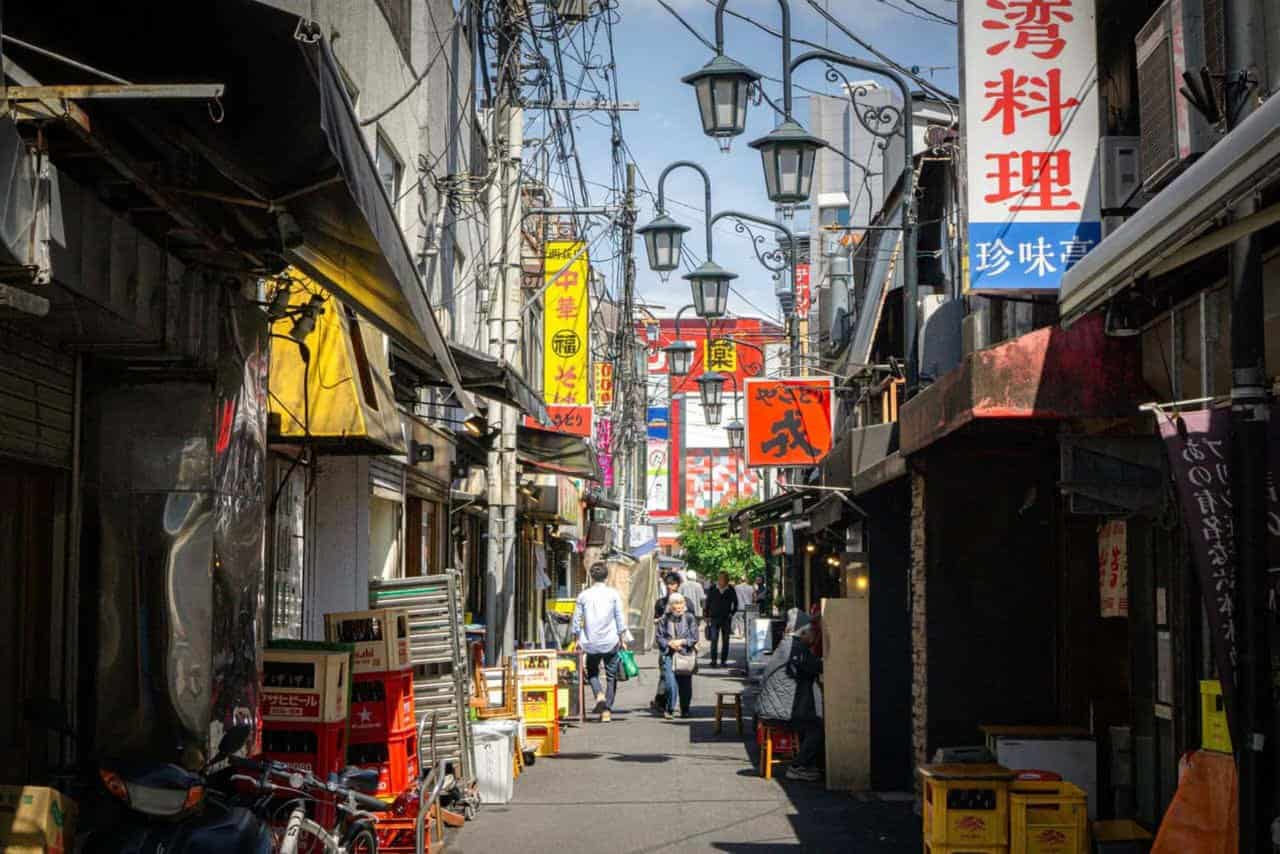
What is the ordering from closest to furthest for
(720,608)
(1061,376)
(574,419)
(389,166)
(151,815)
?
(151,815)
(1061,376)
(389,166)
(574,419)
(720,608)

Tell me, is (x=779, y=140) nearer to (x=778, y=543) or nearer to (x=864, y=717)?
(x=864, y=717)

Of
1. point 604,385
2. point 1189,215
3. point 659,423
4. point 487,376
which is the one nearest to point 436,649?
point 487,376

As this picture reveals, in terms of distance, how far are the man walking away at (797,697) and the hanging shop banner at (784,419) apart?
7.09m

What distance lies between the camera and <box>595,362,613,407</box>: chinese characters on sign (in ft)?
143

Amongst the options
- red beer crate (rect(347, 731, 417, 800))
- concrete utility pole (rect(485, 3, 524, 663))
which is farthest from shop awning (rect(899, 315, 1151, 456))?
concrete utility pole (rect(485, 3, 524, 663))

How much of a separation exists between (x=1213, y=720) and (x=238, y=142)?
573 cm

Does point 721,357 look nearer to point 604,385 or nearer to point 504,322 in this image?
point 604,385

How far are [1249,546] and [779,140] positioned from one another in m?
9.95

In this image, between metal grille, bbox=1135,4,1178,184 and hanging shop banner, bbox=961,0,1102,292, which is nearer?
metal grille, bbox=1135,4,1178,184

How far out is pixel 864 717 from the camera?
15391 mm

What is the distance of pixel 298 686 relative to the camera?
9852 millimetres

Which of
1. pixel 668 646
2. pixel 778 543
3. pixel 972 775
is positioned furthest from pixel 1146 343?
pixel 778 543

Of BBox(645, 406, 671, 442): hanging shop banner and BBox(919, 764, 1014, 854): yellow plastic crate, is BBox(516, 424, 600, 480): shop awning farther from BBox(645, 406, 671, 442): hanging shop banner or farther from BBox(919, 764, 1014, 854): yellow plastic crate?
BBox(645, 406, 671, 442): hanging shop banner

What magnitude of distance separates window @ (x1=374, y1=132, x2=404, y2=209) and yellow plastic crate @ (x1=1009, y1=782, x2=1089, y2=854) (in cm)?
1013
